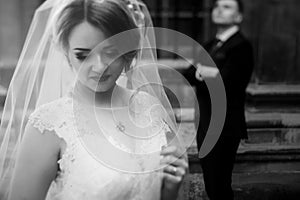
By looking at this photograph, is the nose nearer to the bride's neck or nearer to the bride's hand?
the bride's neck

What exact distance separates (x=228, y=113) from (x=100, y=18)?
2210mm

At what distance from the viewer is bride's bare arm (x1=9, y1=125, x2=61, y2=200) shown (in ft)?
5.22

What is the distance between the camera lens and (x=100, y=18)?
1613 mm

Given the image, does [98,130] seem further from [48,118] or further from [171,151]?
[171,151]

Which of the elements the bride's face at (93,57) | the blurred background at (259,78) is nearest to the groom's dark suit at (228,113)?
the blurred background at (259,78)

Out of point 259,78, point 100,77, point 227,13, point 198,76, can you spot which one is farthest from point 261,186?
point 100,77

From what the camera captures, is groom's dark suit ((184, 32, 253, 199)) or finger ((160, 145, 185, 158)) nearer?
finger ((160, 145, 185, 158))

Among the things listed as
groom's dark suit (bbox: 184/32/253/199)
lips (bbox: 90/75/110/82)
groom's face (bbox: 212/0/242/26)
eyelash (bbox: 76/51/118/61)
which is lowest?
groom's dark suit (bbox: 184/32/253/199)

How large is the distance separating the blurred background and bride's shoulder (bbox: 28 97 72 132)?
929 millimetres

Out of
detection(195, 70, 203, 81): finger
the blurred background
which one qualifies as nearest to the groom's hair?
the blurred background

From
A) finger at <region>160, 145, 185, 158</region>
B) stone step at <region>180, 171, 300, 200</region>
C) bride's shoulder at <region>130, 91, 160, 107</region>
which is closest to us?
finger at <region>160, 145, 185, 158</region>

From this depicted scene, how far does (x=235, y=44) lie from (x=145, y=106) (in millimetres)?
1996

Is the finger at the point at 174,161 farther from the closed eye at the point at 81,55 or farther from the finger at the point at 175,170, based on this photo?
the closed eye at the point at 81,55

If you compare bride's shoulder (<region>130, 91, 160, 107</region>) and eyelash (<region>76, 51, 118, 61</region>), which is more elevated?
eyelash (<region>76, 51, 118, 61</region>)
